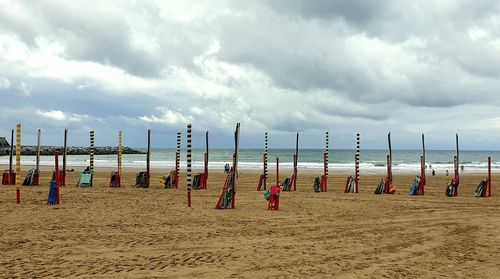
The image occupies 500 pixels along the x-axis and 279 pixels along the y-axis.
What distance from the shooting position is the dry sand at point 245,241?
24.3ft

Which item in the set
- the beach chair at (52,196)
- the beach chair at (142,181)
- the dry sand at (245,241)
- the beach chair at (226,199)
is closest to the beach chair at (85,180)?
the beach chair at (142,181)

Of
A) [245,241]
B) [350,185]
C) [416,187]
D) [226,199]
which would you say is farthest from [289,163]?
[245,241]

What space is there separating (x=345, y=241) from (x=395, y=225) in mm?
2869

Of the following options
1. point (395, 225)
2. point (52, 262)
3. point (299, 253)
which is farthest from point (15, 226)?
point (395, 225)

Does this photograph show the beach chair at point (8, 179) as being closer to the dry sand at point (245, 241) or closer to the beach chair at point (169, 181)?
the beach chair at point (169, 181)

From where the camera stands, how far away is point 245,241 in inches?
380

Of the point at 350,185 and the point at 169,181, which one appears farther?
the point at 169,181

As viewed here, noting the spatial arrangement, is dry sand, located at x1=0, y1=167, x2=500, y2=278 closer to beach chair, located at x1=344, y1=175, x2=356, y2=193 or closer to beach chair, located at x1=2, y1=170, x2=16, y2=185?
beach chair, located at x1=344, y1=175, x2=356, y2=193

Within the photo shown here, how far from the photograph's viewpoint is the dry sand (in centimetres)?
741

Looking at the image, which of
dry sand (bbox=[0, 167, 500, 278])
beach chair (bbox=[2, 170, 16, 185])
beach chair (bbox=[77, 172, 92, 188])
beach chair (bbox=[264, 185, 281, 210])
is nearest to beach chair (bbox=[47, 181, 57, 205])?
dry sand (bbox=[0, 167, 500, 278])

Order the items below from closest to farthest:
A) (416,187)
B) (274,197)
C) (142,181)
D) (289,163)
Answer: (274,197) < (416,187) < (142,181) < (289,163)

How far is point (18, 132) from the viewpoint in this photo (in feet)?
49.2

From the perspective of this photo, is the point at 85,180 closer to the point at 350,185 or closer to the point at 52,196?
the point at 52,196

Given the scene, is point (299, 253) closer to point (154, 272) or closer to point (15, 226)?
point (154, 272)
